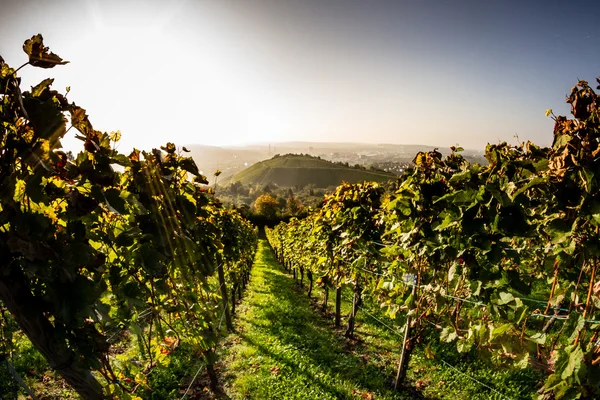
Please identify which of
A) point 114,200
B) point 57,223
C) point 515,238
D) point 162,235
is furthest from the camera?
point 515,238

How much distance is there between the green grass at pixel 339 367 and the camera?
18.9 feet

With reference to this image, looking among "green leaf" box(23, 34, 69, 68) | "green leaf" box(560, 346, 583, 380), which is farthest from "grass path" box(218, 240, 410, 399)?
"green leaf" box(23, 34, 69, 68)

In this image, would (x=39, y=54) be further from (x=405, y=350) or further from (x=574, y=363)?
(x=405, y=350)

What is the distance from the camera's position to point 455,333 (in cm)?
337

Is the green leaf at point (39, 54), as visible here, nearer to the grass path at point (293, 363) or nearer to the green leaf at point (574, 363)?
the green leaf at point (574, 363)

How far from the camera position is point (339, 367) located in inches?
270

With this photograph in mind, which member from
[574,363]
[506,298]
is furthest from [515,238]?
[574,363]

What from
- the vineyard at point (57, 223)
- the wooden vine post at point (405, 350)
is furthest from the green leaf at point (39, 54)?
the wooden vine post at point (405, 350)

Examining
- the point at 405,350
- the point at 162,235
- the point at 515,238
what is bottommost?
the point at 405,350

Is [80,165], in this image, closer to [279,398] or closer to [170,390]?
[279,398]

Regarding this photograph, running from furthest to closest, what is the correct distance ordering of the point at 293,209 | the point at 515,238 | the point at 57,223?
the point at 293,209
the point at 515,238
the point at 57,223

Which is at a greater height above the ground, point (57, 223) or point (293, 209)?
point (57, 223)

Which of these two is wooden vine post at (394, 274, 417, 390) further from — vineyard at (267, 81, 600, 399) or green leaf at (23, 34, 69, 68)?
green leaf at (23, 34, 69, 68)

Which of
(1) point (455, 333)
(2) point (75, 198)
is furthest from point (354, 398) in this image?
(2) point (75, 198)
